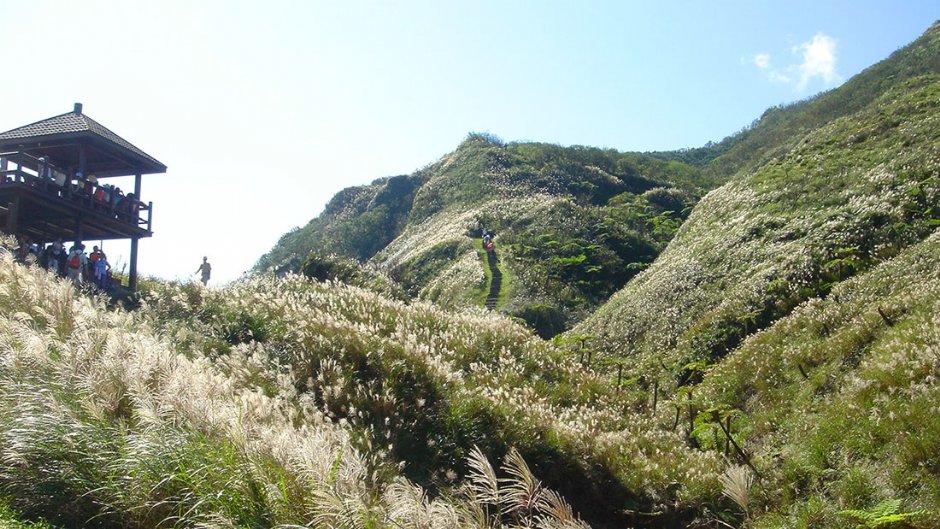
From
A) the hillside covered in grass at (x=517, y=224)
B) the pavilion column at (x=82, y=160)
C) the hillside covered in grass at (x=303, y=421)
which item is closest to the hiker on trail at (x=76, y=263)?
the pavilion column at (x=82, y=160)

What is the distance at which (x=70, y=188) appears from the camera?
1927cm

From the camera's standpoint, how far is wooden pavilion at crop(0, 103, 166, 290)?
1862 centimetres

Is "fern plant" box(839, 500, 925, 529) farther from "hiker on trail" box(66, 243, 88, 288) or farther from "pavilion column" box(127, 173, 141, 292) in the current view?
"pavilion column" box(127, 173, 141, 292)

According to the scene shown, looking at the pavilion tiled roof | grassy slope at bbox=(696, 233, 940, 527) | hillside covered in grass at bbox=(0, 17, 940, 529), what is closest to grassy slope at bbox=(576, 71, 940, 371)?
hillside covered in grass at bbox=(0, 17, 940, 529)

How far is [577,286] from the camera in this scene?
3428 cm

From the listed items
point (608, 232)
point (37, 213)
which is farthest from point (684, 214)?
point (37, 213)

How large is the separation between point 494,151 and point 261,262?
28.3m

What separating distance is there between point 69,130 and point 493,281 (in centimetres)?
1983

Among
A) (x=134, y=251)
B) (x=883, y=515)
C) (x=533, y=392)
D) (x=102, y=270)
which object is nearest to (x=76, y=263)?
(x=102, y=270)

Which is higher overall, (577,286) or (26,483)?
(577,286)

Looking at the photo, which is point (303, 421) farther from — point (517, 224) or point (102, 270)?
point (517, 224)

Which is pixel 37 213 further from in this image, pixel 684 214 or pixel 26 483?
pixel 684 214

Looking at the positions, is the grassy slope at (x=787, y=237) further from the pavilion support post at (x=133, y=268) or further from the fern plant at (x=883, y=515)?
the pavilion support post at (x=133, y=268)

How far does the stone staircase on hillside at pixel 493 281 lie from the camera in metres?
30.6
